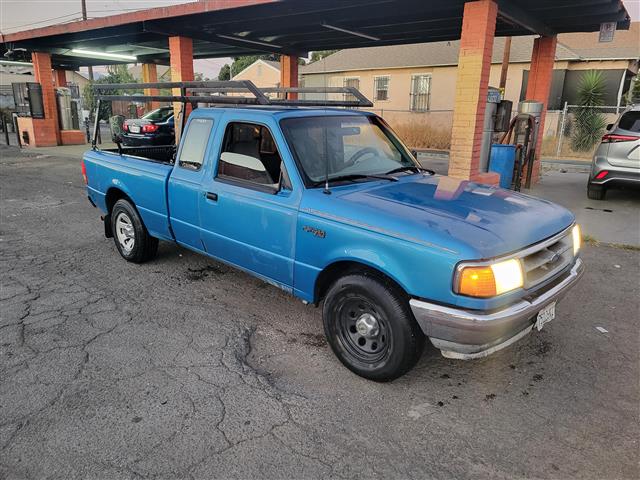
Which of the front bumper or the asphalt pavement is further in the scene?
the front bumper

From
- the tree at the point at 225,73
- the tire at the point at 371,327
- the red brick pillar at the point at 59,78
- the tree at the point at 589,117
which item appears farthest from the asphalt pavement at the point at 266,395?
the tree at the point at 225,73

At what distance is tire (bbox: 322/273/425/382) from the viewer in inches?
121

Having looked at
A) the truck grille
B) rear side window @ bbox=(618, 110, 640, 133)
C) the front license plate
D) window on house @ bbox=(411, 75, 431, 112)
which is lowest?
the front license plate

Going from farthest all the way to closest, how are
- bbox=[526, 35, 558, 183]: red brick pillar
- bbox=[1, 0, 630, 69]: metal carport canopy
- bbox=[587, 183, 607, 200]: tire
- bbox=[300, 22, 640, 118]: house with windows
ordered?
bbox=[300, 22, 640, 118]: house with windows → bbox=[526, 35, 558, 183]: red brick pillar → bbox=[587, 183, 607, 200]: tire → bbox=[1, 0, 630, 69]: metal carport canopy

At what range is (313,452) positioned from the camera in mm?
2656

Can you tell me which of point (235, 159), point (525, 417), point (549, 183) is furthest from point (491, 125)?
point (525, 417)

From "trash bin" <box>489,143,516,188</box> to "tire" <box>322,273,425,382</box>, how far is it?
25.6ft

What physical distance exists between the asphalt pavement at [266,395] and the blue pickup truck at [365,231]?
0.44 metres

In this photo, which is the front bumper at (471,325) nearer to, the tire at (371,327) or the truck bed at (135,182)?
the tire at (371,327)

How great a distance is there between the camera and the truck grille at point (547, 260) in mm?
3068

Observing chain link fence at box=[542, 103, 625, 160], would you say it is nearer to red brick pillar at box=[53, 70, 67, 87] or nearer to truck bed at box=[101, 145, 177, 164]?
truck bed at box=[101, 145, 177, 164]

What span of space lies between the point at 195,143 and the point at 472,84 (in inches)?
207

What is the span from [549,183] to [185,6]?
984cm

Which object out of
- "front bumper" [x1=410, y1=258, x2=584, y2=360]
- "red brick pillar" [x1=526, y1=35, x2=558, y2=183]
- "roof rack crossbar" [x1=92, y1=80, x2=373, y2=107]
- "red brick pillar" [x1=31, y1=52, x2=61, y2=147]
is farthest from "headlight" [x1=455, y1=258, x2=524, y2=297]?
"red brick pillar" [x1=31, y1=52, x2=61, y2=147]
